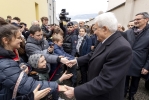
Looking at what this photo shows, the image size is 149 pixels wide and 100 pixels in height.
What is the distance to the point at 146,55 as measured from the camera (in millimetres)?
2619

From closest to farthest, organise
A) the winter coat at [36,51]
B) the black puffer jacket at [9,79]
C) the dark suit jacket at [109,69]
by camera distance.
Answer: the black puffer jacket at [9,79] < the dark suit jacket at [109,69] < the winter coat at [36,51]

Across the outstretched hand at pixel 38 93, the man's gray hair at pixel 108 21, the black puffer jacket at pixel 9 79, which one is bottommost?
the outstretched hand at pixel 38 93

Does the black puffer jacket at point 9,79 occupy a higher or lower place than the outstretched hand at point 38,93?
higher

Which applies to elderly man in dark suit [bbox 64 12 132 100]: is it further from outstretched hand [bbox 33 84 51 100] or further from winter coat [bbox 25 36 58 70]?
winter coat [bbox 25 36 58 70]

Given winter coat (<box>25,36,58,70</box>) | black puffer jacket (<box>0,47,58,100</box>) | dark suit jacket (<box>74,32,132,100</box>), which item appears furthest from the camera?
winter coat (<box>25,36,58,70</box>)

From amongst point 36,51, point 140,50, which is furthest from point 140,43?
point 36,51

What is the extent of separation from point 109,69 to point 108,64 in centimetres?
5

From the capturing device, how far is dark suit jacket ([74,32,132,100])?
1.25 m

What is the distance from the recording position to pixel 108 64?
128 centimetres

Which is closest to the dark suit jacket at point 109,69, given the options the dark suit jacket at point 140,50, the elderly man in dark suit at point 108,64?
the elderly man in dark suit at point 108,64

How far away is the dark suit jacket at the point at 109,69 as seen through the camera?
125 cm

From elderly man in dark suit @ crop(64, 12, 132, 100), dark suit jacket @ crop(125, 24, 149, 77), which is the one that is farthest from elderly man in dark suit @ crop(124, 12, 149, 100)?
elderly man in dark suit @ crop(64, 12, 132, 100)

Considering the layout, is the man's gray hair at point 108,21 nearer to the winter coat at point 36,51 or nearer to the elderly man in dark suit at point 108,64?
the elderly man in dark suit at point 108,64

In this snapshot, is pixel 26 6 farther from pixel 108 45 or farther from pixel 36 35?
pixel 108 45
